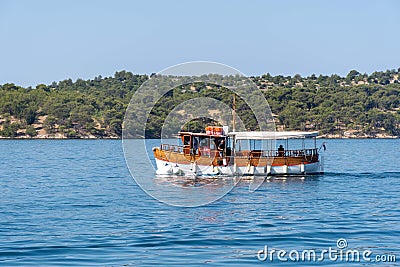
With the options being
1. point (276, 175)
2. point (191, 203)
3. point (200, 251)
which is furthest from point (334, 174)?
point (200, 251)

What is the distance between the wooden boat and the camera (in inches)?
2106

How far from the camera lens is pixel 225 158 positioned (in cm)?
5353

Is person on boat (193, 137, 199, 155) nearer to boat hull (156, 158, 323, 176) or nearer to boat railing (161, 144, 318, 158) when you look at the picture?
boat railing (161, 144, 318, 158)

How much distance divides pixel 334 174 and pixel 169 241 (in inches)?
1302

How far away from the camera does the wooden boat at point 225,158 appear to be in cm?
5350

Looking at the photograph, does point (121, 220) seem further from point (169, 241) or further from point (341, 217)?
point (341, 217)

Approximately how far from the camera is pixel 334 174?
58.1 metres

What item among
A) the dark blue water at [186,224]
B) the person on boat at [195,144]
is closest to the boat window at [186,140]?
the person on boat at [195,144]

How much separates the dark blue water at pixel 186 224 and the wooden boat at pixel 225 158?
3.96 m

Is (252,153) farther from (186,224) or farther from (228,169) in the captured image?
(186,224)

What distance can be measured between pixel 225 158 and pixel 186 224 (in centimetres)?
2287

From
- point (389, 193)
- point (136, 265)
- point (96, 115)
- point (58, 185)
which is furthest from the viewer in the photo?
point (96, 115)

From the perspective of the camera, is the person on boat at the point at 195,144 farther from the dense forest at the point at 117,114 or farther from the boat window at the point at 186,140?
the dense forest at the point at 117,114

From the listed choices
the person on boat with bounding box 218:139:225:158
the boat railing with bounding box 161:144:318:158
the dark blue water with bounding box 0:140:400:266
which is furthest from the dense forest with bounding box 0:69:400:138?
the dark blue water with bounding box 0:140:400:266
